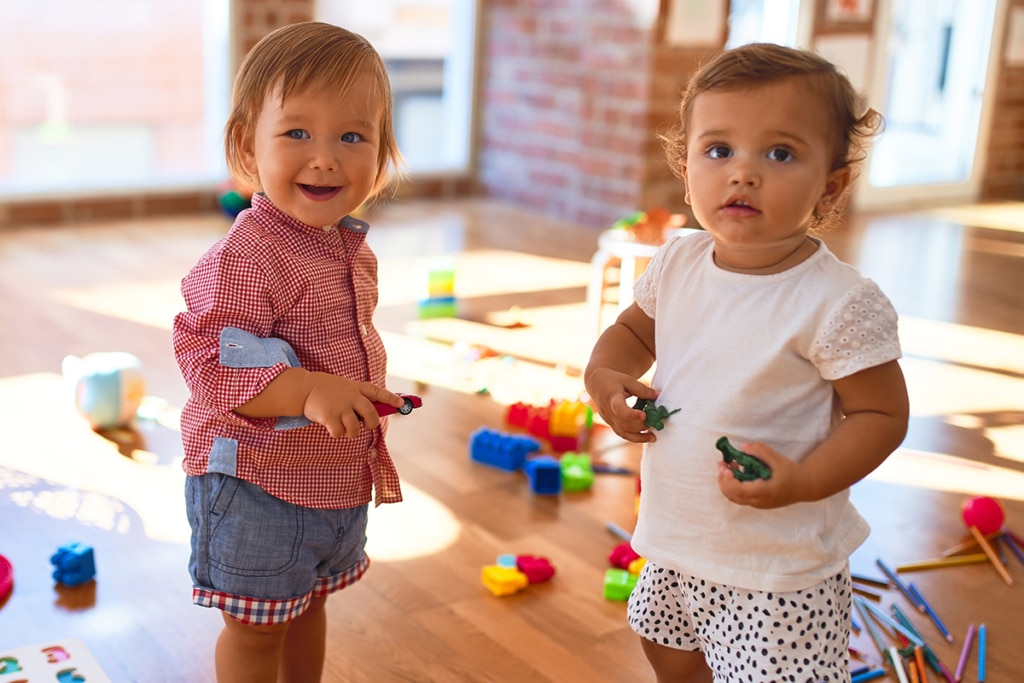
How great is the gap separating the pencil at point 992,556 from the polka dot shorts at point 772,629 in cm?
88

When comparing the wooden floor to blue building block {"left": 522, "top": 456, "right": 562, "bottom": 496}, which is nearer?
the wooden floor

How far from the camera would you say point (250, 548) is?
117 centimetres

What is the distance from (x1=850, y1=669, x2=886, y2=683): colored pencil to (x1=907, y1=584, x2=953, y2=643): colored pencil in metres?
0.17

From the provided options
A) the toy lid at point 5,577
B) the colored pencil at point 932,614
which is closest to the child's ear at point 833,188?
the colored pencil at point 932,614

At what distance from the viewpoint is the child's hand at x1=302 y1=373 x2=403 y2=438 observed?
1.07 metres

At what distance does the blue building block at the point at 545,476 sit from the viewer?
211 cm

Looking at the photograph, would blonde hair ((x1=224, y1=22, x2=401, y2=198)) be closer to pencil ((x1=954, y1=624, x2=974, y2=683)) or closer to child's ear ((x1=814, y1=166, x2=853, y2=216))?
child's ear ((x1=814, y1=166, x2=853, y2=216))

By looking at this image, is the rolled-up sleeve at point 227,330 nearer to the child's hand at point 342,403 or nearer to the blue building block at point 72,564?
the child's hand at point 342,403

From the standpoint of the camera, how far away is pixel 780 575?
105cm

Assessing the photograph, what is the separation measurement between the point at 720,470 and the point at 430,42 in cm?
428

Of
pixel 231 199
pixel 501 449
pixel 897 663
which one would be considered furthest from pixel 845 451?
pixel 231 199

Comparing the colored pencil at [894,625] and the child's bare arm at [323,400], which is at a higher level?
the child's bare arm at [323,400]

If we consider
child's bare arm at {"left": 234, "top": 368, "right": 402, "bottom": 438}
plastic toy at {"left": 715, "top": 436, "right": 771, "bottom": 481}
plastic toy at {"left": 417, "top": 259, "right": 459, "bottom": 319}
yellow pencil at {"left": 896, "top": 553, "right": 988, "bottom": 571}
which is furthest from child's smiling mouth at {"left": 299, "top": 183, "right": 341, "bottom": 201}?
plastic toy at {"left": 417, "top": 259, "right": 459, "bottom": 319}

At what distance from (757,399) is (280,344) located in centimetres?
46
